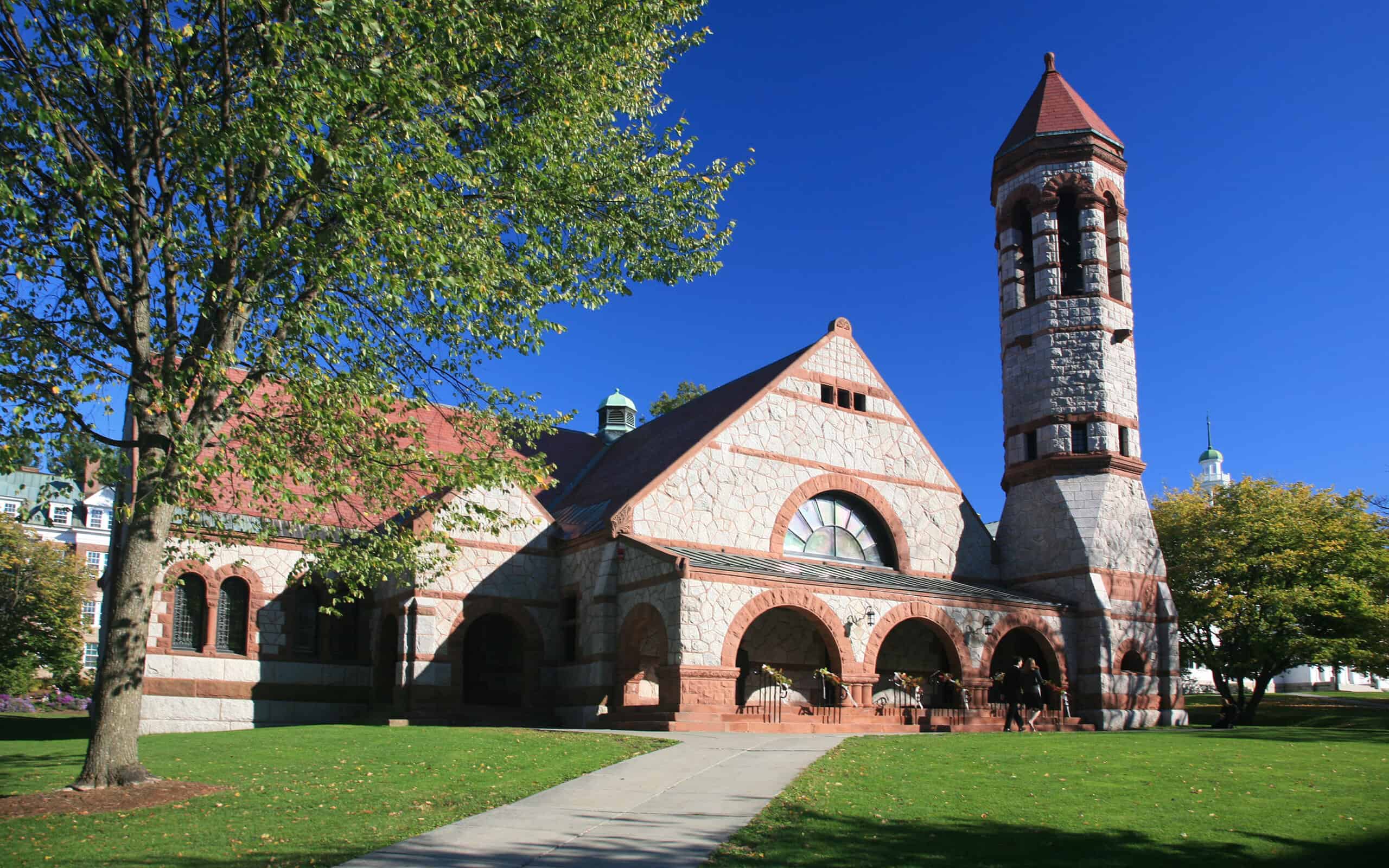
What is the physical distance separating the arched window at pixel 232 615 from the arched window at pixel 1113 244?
23.1 m

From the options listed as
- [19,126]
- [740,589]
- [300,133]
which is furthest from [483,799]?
[740,589]

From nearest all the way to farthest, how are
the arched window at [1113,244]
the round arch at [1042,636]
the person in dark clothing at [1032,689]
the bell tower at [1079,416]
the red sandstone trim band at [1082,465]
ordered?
the person in dark clothing at [1032,689] < the round arch at [1042,636] < the bell tower at [1079,416] < the red sandstone trim band at [1082,465] < the arched window at [1113,244]

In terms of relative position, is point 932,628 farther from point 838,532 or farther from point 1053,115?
point 1053,115

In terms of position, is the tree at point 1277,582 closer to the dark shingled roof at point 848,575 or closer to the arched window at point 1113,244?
the dark shingled roof at point 848,575

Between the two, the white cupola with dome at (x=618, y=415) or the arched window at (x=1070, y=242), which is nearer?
the arched window at (x=1070, y=242)

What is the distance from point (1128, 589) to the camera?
27.6 m

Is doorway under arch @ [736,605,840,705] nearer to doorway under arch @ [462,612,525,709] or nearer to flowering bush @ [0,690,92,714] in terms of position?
doorway under arch @ [462,612,525,709]

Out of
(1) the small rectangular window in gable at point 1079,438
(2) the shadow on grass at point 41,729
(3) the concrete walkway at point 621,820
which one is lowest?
(2) the shadow on grass at point 41,729

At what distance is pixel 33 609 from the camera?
32688 mm

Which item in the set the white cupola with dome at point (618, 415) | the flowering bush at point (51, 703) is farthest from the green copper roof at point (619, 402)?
the flowering bush at point (51, 703)

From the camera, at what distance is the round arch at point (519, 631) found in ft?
76.3

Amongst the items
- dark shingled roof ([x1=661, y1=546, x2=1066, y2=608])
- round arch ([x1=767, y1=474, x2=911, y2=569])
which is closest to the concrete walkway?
dark shingled roof ([x1=661, y1=546, x2=1066, y2=608])

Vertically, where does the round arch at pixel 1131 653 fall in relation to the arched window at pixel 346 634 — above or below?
below

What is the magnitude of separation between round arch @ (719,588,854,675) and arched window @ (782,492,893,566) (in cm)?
372
